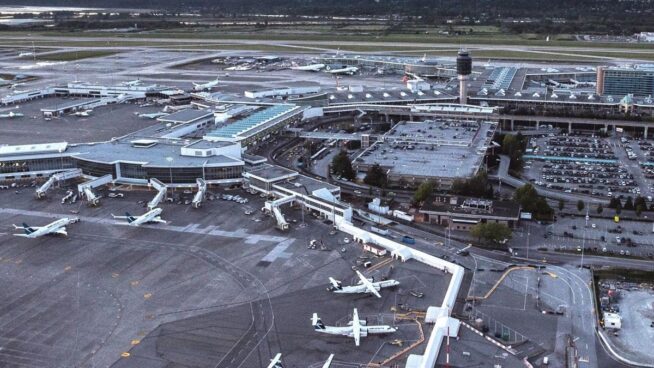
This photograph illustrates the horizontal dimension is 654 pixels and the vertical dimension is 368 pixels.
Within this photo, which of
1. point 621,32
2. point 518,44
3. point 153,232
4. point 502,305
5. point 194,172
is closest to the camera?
point 502,305

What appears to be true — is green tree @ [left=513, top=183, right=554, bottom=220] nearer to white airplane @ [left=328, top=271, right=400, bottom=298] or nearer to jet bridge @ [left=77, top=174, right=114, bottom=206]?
white airplane @ [left=328, top=271, right=400, bottom=298]

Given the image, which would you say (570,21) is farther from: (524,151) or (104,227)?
(104,227)

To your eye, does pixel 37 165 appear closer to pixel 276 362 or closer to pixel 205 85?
pixel 276 362

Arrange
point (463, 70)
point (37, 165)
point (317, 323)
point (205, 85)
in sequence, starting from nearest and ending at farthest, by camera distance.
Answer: point (317, 323), point (37, 165), point (463, 70), point (205, 85)

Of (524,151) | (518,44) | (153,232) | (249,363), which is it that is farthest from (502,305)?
(518,44)

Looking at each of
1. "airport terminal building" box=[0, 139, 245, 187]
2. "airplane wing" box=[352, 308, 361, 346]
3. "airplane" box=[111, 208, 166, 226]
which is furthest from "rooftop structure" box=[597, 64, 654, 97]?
Answer: "airplane wing" box=[352, 308, 361, 346]

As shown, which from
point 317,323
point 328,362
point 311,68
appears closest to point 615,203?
point 317,323

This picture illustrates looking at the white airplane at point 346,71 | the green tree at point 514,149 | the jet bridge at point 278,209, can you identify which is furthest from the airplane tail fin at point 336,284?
the white airplane at point 346,71
